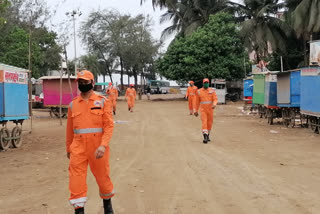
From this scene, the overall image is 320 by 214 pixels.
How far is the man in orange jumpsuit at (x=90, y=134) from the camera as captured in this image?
5.34 metres

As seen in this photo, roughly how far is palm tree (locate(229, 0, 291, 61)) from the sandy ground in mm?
28873

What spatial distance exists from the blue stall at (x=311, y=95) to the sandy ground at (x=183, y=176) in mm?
1528

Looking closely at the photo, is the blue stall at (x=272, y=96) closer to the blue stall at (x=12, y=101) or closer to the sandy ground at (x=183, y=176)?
the sandy ground at (x=183, y=176)

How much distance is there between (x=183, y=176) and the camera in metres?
8.09

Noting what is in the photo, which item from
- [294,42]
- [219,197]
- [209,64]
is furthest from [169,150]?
[294,42]

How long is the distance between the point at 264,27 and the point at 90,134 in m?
39.3

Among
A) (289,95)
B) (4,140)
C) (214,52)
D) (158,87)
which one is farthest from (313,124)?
(158,87)

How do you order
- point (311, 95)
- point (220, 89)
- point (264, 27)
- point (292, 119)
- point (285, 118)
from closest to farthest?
point (311, 95)
point (292, 119)
point (285, 118)
point (220, 89)
point (264, 27)

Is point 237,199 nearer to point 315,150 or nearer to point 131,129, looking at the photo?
point 315,150

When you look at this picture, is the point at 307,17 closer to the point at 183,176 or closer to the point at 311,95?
the point at 311,95

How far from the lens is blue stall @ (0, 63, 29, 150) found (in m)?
12.2

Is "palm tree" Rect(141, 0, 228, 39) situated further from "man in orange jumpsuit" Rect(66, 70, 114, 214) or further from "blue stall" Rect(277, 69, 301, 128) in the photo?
"man in orange jumpsuit" Rect(66, 70, 114, 214)

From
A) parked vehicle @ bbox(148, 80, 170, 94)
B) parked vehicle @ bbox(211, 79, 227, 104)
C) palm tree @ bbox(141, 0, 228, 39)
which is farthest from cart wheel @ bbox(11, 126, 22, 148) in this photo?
parked vehicle @ bbox(148, 80, 170, 94)

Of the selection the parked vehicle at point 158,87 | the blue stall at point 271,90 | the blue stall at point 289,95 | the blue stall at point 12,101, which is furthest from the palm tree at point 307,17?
the parked vehicle at point 158,87
